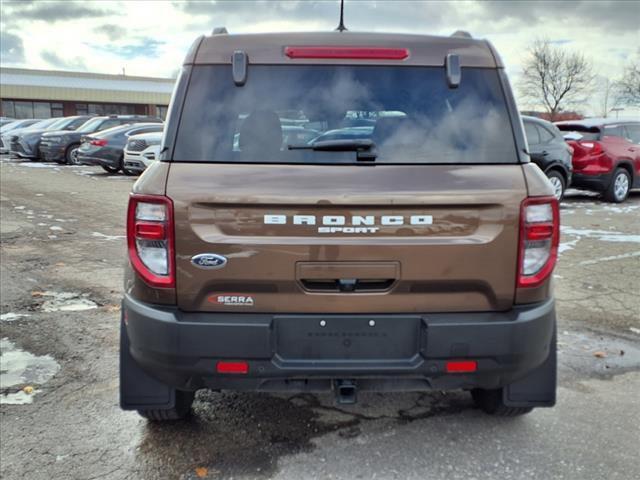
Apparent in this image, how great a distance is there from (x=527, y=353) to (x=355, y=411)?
4.07 feet

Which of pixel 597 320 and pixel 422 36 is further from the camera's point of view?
pixel 597 320

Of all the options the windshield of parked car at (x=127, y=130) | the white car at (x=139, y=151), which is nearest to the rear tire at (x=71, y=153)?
the windshield of parked car at (x=127, y=130)

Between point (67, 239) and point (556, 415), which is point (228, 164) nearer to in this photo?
point (556, 415)

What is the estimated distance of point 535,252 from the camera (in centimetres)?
253

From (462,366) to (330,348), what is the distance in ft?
1.91

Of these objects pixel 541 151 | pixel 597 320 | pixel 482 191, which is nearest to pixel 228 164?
pixel 482 191

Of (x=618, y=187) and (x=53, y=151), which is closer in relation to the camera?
(x=618, y=187)

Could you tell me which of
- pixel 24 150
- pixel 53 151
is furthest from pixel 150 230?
pixel 24 150

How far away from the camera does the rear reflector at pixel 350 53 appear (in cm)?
268

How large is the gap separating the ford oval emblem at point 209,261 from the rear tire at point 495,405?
165 centimetres

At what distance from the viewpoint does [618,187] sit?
11.9m

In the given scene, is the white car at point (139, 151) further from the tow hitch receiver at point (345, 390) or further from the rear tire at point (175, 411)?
the tow hitch receiver at point (345, 390)

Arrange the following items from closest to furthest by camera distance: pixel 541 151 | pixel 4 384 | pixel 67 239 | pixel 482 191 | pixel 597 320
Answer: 1. pixel 482 191
2. pixel 4 384
3. pixel 597 320
4. pixel 67 239
5. pixel 541 151

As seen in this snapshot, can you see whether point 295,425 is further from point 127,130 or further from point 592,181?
point 127,130
